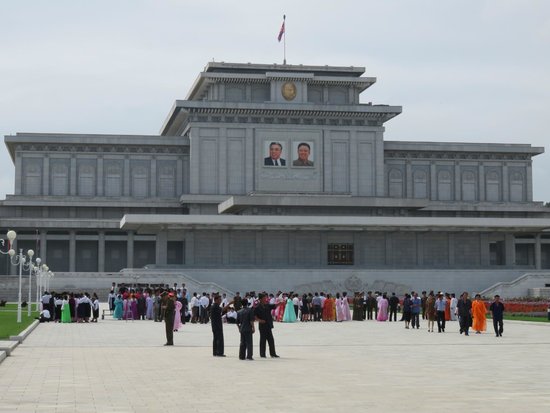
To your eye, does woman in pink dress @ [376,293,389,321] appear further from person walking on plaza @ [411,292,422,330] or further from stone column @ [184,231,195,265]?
stone column @ [184,231,195,265]

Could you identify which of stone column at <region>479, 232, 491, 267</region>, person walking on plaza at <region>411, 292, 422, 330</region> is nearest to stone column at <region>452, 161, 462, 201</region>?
stone column at <region>479, 232, 491, 267</region>

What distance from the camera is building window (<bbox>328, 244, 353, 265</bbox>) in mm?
79062

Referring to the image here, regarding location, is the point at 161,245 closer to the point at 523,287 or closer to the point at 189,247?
the point at 189,247

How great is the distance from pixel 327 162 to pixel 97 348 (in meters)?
65.6

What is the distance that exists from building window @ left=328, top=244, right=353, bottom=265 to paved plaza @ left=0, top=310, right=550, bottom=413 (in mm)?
47066

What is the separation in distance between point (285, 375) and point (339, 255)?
60327 mm

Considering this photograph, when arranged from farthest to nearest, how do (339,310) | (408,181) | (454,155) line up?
(454,155) → (408,181) → (339,310)

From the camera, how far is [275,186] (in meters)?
90.3

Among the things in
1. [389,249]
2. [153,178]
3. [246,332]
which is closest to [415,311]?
[246,332]

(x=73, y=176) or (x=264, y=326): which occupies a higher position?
(x=73, y=176)

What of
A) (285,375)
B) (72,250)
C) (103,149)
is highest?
(103,149)

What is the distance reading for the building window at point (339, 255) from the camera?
259ft

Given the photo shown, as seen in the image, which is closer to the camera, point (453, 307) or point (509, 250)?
point (453, 307)

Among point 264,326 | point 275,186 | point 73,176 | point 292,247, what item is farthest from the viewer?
point 73,176
